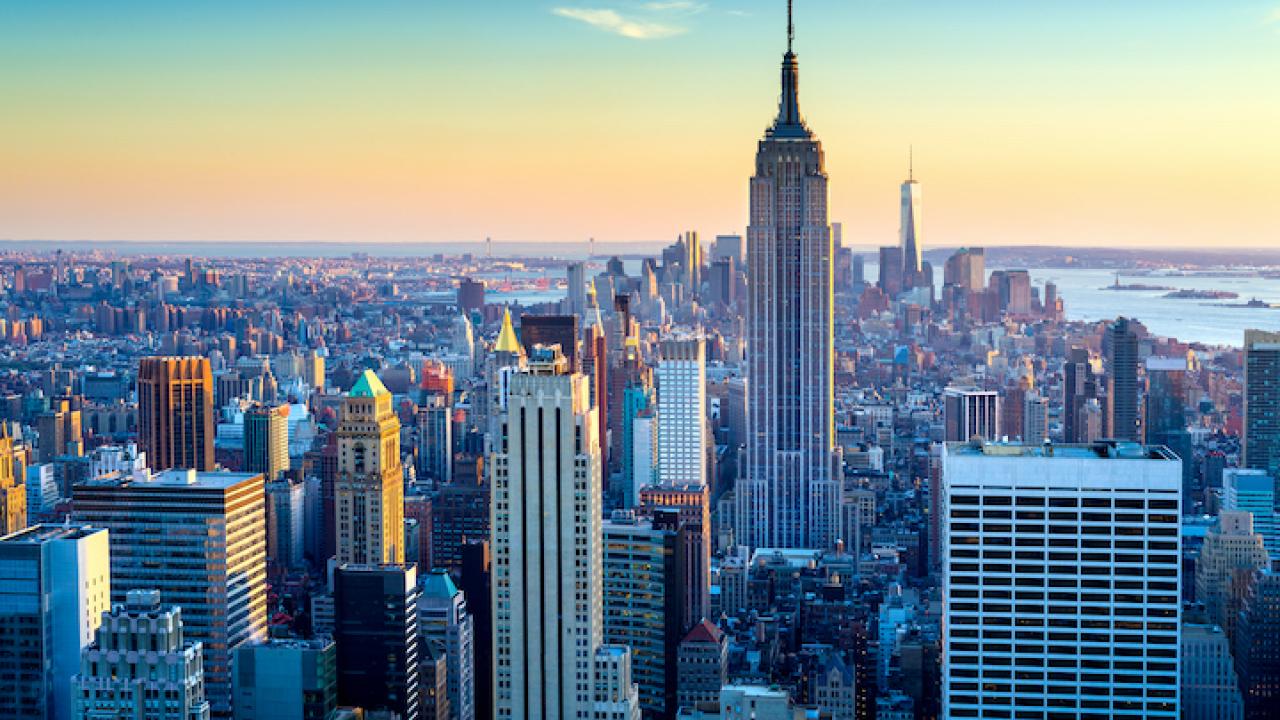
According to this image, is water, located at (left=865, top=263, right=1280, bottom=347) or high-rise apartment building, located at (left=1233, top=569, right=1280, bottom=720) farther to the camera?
water, located at (left=865, top=263, right=1280, bottom=347)

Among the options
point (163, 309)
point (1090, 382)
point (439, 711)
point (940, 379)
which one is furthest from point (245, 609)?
point (940, 379)

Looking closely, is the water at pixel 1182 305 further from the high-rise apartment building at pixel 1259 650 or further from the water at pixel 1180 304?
the high-rise apartment building at pixel 1259 650

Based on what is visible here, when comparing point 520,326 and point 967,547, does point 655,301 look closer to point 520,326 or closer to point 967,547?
point 520,326

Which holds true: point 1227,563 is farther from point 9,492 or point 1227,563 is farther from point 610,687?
point 9,492

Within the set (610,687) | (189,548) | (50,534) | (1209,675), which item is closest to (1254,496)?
(1209,675)

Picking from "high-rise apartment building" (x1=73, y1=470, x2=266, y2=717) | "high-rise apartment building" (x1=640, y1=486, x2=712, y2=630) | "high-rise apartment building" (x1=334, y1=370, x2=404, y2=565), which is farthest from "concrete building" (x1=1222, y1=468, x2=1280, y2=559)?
"high-rise apartment building" (x1=73, y1=470, x2=266, y2=717)

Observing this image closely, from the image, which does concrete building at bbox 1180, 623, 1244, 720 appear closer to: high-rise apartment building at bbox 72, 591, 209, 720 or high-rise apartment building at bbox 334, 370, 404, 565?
high-rise apartment building at bbox 72, 591, 209, 720
